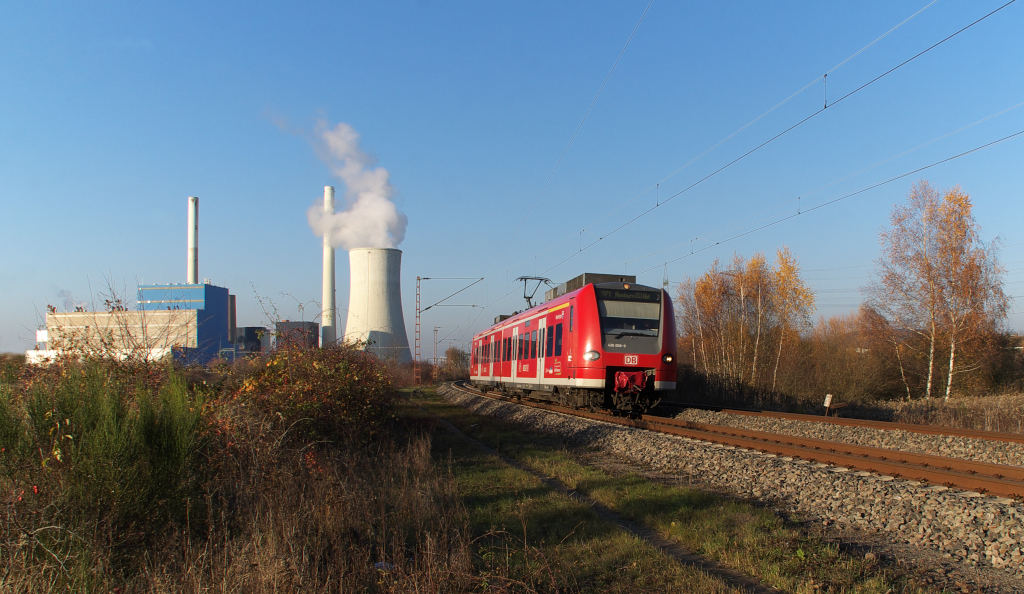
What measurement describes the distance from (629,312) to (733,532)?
959cm

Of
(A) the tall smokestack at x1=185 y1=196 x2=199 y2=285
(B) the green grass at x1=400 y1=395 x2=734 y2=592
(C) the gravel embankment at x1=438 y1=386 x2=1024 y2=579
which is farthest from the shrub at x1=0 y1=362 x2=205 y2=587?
(A) the tall smokestack at x1=185 y1=196 x2=199 y2=285

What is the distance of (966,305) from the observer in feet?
82.4

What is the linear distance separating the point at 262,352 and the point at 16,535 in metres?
6.01

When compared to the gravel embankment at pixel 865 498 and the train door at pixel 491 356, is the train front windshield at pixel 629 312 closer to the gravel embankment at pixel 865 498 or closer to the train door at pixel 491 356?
the gravel embankment at pixel 865 498

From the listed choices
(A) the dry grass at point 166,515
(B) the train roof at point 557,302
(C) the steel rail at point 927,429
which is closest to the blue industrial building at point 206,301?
(B) the train roof at point 557,302

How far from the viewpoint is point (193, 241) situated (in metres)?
66.4

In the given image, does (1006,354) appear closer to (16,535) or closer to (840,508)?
(840,508)

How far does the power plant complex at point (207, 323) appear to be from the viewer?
825 centimetres

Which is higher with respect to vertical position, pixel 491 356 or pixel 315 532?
pixel 491 356

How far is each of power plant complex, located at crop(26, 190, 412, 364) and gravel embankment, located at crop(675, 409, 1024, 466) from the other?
880cm

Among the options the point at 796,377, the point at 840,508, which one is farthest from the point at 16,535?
the point at 796,377

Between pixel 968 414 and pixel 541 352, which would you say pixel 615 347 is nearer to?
pixel 541 352

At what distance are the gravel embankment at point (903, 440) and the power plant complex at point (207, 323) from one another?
28.9 feet

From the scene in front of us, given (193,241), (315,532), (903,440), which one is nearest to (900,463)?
(903,440)
